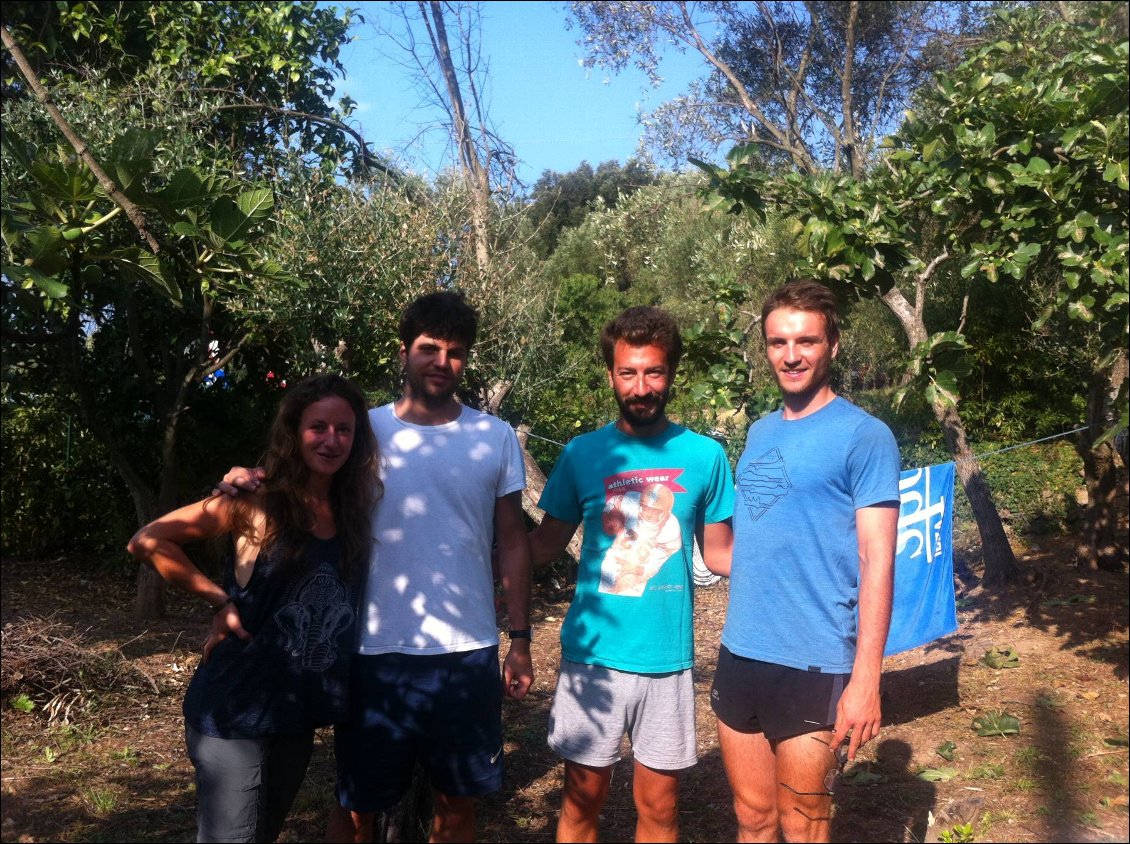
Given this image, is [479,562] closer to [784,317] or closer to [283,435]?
[283,435]

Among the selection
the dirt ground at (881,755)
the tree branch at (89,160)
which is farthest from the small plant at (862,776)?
the tree branch at (89,160)

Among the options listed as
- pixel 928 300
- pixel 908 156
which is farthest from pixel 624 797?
pixel 928 300

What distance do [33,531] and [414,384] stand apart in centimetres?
724

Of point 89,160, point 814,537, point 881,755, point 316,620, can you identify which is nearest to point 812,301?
point 814,537

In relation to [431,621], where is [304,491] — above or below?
above

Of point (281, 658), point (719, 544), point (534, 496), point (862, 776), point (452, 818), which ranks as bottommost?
point (862, 776)

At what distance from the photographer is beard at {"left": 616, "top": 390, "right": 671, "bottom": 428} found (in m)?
2.77

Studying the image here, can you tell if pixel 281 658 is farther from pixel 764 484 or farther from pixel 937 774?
pixel 937 774

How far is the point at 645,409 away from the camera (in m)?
2.77

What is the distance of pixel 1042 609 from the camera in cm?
668

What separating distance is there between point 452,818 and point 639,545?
2.93 feet

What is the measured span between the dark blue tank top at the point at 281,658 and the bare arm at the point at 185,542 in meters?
0.03

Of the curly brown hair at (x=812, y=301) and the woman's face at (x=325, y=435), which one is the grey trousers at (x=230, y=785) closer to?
the woman's face at (x=325, y=435)

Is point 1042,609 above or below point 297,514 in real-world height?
below
